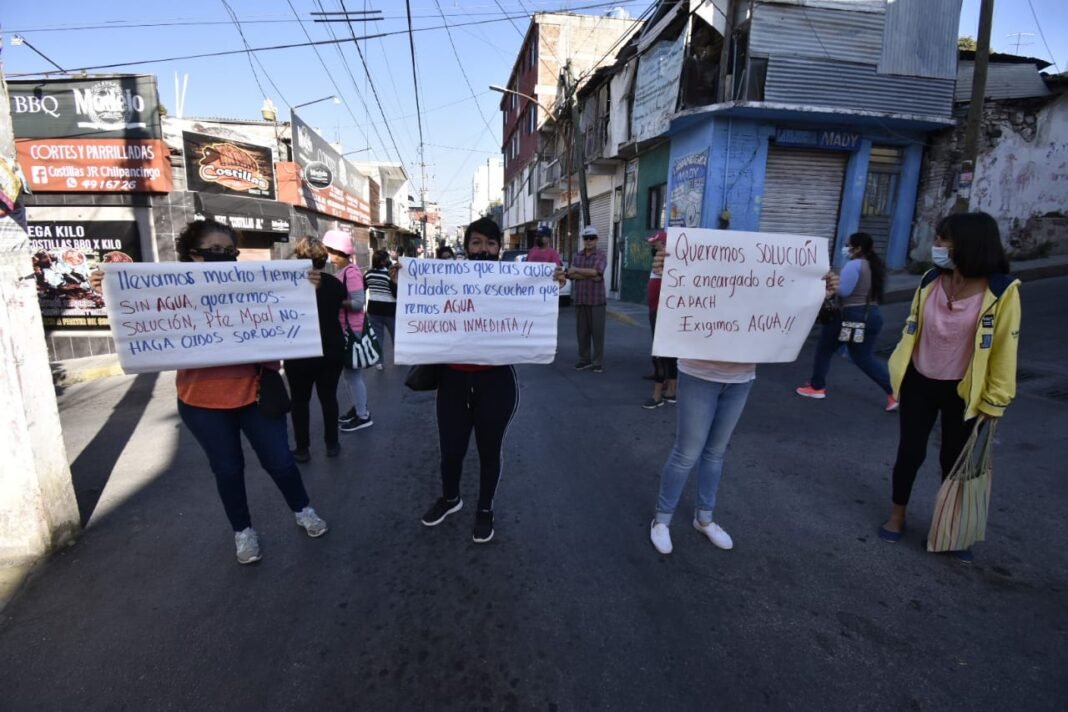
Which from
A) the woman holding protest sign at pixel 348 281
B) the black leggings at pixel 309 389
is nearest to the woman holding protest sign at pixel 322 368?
the black leggings at pixel 309 389

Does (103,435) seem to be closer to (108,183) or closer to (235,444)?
(235,444)

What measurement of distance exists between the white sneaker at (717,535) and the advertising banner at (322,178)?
15121 mm

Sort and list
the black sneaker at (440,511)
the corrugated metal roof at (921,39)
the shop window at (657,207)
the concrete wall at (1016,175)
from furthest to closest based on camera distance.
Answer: the shop window at (657,207), the concrete wall at (1016,175), the corrugated metal roof at (921,39), the black sneaker at (440,511)

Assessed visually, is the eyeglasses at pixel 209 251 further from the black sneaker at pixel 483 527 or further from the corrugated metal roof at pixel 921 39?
the corrugated metal roof at pixel 921 39

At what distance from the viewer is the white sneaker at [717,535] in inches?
117

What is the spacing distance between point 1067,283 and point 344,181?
882 inches

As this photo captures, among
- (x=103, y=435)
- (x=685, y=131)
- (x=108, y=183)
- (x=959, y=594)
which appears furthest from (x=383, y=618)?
(x=685, y=131)

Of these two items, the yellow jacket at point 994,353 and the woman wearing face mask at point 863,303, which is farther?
the woman wearing face mask at point 863,303

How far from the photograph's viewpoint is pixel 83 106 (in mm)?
9898

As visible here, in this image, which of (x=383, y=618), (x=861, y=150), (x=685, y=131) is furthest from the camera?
(x=685, y=131)

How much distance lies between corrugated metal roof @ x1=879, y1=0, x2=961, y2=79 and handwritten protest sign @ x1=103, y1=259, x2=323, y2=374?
1371cm

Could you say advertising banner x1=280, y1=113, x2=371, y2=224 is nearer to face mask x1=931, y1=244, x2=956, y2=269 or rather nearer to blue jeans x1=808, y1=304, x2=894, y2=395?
blue jeans x1=808, y1=304, x2=894, y2=395

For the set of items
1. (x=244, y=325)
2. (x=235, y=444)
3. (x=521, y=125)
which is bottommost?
(x=235, y=444)

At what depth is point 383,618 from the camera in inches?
94.7
